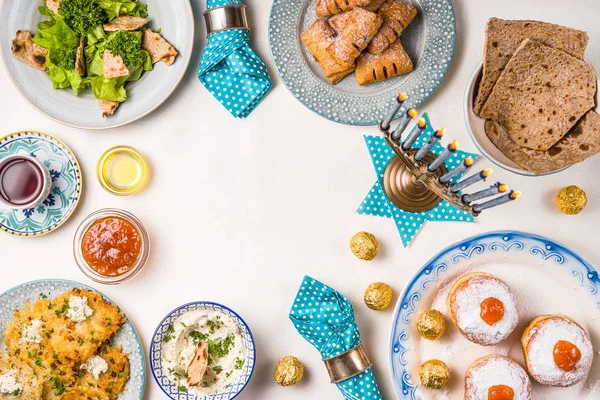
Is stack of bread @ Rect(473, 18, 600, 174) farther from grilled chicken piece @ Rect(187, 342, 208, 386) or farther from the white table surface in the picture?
grilled chicken piece @ Rect(187, 342, 208, 386)

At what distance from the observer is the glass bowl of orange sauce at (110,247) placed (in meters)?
2.06

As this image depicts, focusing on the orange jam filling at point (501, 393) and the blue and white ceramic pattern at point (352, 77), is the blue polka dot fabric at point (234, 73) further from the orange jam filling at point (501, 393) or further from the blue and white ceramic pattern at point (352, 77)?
the orange jam filling at point (501, 393)

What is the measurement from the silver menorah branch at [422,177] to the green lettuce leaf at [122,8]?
92 cm

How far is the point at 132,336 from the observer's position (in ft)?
6.88

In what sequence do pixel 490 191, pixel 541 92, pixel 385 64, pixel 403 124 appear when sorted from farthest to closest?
pixel 385 64
pixel 541 92
pixel 403 124
pixel 490 191

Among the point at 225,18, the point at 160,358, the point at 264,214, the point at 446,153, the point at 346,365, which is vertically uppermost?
the point at 225,18

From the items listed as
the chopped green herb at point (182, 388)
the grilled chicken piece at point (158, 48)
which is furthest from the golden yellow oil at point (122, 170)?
the chopped green herb at point (182, 388)

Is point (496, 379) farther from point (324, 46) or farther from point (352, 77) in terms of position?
point (324, 46)

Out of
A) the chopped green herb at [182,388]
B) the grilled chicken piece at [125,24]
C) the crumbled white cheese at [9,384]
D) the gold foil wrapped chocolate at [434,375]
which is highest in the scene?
the grilled chicken piece at [125,24]

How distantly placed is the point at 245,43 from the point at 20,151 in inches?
33.5

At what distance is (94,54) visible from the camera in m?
2.08

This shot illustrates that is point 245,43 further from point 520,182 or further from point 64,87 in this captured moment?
point 520,182

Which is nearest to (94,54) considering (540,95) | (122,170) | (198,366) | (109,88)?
(109,88)

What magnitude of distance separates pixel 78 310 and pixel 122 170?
49 centimetres
